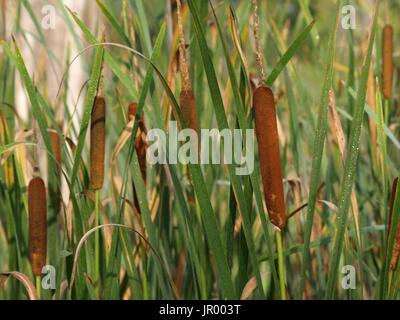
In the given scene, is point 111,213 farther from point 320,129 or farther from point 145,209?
point 320,129

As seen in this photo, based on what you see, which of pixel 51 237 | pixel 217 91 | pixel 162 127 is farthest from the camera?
pixel 51 237

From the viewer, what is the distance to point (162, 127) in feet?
2.76

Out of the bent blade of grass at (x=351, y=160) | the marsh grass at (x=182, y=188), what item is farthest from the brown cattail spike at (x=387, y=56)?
the bent blade of grass at (x=351, y=160)

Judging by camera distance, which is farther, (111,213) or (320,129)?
(111,213)

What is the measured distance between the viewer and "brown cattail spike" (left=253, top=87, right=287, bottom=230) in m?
0.72

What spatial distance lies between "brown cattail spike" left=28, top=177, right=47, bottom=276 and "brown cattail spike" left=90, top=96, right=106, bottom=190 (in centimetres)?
6

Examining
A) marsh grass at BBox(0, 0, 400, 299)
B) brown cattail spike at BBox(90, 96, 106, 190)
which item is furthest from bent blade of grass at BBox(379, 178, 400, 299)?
brown cattail spike at BBox(90, 96, 106, 190)

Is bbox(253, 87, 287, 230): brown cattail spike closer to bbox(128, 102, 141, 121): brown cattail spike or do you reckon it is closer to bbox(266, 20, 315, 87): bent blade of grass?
bbox(266, 20, 315, 87): bent blade of grass

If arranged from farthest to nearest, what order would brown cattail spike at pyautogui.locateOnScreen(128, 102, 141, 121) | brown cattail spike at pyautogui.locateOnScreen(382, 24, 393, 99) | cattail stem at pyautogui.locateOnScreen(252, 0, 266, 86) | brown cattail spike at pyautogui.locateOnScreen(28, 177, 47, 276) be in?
1. brown cattail spike at pyautogui.locateOnScreen(382, 24, 393, 99)
2. brown cattail spike at pyautogui.locateOnScreen(128, 102, 141, 121)
3. brown cattail spike at pyautogui.locateOnScreen(28, 177, 47, 276)
4. cattail stem at pyautogui.locateOnScreen(252, 0, 266, 86)

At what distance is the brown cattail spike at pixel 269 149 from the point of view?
2.35ft
